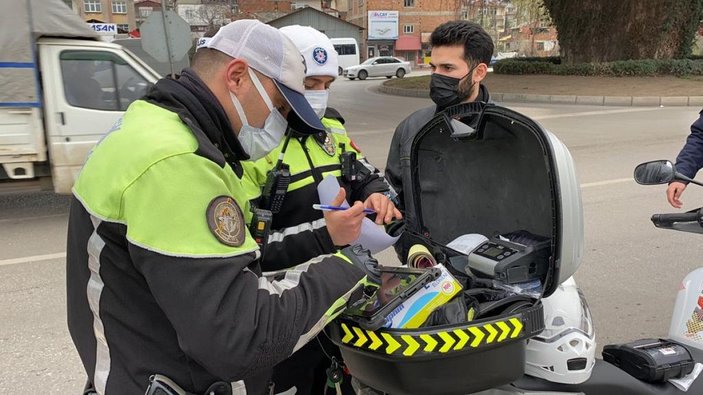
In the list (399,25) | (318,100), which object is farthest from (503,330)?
(399,25)

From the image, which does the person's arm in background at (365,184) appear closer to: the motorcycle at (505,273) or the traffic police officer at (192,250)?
the motorcycle at (505,273)

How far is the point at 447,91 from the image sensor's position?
2.71 metres

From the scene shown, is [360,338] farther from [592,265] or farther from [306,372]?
[592,265]

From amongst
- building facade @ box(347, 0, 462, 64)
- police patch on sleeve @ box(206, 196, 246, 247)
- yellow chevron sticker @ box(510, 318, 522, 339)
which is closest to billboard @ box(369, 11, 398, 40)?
building facade @ box(347, 0, 462, 64)

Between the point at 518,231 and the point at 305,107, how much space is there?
779 millimetres

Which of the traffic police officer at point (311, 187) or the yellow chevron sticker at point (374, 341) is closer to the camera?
the yellow chevron sticker at point (374, 341)

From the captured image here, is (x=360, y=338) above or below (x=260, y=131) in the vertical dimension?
below

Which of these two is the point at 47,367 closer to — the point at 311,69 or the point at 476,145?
the point at 311,69

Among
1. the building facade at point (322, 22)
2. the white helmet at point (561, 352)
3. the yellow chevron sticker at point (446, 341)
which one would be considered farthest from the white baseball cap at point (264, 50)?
the building facade at point (322, 22)

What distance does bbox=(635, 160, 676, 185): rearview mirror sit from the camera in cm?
198

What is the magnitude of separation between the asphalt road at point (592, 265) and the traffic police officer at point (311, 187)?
5.32ft

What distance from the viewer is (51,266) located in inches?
189

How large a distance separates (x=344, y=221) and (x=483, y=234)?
57 cm

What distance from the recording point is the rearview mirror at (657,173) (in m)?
1.98
